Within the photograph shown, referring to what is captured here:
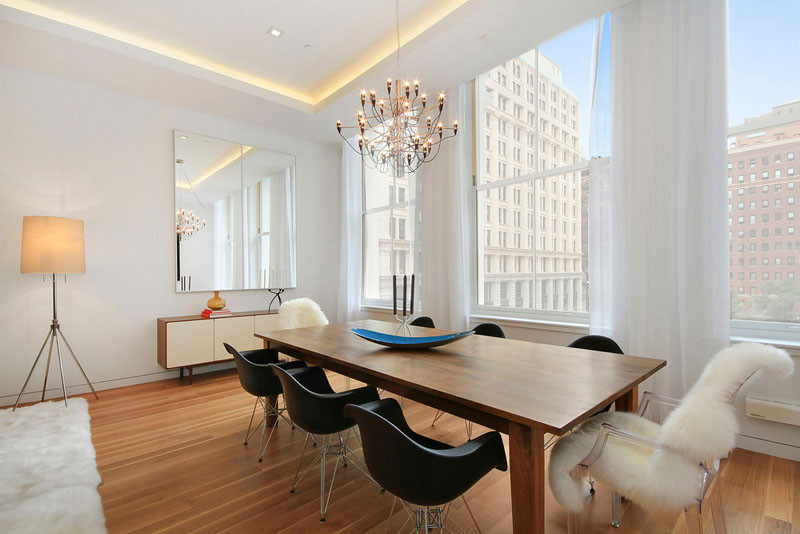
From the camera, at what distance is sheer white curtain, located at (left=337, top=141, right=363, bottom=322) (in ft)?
19.5

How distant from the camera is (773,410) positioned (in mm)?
2414

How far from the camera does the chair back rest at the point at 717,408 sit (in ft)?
3.98

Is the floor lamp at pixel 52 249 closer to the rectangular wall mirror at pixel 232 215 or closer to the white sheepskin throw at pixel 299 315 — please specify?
the rectangular wall mirror at pixel 232 215

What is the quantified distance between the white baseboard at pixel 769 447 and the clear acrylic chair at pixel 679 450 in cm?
145

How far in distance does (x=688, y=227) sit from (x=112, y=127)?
18.3ft

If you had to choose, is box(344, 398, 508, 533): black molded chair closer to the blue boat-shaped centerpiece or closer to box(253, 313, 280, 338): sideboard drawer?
the blue boat-shaped centerpiece

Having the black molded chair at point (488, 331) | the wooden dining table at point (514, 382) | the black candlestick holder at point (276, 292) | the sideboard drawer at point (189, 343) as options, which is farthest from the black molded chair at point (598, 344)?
the black candlestick holder at point (276, 292)

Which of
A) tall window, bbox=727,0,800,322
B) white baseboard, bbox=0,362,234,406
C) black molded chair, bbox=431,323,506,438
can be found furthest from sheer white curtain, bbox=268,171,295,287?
tall window, bbox=727,0,800,322

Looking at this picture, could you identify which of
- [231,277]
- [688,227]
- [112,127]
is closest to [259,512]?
[688,227]

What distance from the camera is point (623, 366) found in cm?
188

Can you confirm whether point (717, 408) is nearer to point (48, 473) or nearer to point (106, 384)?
point (48, 473)

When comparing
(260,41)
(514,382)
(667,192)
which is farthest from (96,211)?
(667,192)

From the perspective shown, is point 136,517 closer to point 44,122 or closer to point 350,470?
point 350,470

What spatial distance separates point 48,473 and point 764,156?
5.03 meters
